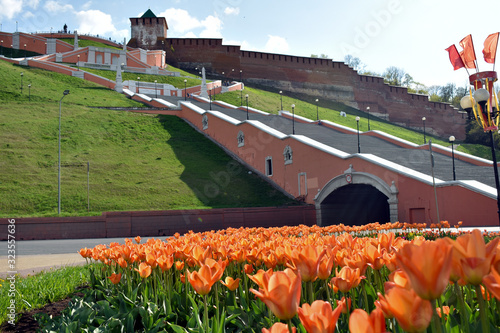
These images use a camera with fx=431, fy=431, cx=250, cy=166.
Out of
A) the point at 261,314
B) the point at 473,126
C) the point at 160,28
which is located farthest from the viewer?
the point at 160,28

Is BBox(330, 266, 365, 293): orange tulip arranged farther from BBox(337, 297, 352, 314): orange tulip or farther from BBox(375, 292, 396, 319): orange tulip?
BBox(375, 292, 396, 319): orange tulip

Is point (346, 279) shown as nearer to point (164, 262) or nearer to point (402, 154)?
point (164, 262)

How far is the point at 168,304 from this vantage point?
312 cm

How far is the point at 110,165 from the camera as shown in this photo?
26.8 m

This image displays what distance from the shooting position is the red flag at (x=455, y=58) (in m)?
16.1

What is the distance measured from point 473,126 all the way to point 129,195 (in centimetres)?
5020

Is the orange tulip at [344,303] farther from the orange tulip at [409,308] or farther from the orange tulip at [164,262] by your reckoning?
the orange tulip at [164,262]

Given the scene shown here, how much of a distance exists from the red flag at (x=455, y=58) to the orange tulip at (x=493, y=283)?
16.9 metres

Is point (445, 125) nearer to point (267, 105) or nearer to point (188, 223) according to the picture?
point (267, 105)

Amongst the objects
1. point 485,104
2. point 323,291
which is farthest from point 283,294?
point 485,104

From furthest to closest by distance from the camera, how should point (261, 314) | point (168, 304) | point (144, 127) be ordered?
point (144, 127) < point (168, 304) < point (261, 314)

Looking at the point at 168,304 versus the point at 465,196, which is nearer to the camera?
the point at 168,304

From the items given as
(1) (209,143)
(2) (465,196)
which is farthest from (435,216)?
(1) (209,143)

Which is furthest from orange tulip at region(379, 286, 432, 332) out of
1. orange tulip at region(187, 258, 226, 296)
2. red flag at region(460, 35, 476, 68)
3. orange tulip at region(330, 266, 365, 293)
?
red flag at region(460, 35, 476, 68)
